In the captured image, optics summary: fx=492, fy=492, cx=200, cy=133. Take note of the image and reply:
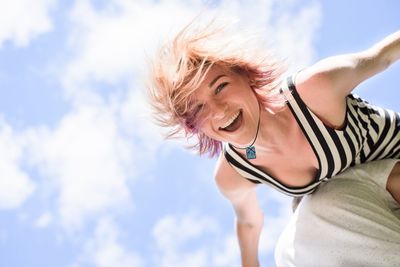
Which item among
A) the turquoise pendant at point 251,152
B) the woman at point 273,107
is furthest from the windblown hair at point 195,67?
the turquoise pendant at point 251,152

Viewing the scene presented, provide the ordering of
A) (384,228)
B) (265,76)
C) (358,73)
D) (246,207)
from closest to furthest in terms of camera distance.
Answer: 1. (384,228)
2. (358,73)
3. (265,76)
4. (246,207)

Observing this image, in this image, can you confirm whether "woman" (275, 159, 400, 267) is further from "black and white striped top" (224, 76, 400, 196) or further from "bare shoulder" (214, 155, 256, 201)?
"bare shoulder" (214, 155, 256, 201)

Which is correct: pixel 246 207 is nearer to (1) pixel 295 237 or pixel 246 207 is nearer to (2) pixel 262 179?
(2) pixel 262 179

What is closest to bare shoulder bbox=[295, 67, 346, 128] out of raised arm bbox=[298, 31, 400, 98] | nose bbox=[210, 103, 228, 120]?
raised arm bbox=[298, 31, 400, 98]

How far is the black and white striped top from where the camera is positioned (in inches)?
90.6

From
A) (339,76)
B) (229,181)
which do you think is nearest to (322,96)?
(339,76)

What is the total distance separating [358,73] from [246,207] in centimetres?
107

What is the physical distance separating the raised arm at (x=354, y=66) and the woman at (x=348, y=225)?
410mm

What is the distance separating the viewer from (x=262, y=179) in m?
2.64

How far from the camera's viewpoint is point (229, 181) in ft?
8.99

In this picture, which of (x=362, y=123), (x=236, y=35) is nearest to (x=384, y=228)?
(x=362, y=123)

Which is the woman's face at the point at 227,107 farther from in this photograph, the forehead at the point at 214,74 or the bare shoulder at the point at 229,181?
the bare shoulder at the point at 229,181

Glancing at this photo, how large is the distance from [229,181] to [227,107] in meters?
0.58

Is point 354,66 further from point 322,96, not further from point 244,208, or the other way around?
point 244,208
